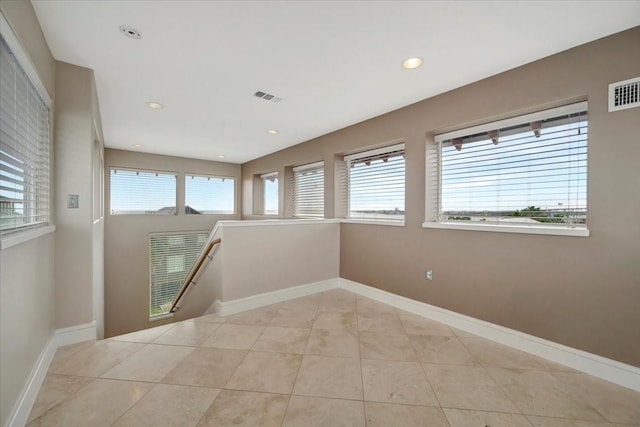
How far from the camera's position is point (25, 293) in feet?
5.24

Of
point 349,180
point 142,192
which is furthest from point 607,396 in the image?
point 142,192

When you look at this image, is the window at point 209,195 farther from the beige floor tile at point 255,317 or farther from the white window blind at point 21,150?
the white window blind at point 21,150

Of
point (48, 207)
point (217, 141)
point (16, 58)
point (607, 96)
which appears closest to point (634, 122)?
point (607, 96)

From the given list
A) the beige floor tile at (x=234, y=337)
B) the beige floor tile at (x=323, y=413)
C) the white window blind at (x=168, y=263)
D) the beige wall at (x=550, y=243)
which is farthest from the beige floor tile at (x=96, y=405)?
the white window blind at (x=168, y=263)

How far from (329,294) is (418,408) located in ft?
7.07

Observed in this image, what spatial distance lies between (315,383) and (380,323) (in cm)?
117

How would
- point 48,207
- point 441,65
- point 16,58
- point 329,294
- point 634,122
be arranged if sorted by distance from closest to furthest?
point 16,58 < point 634,122 < point 48,207 < point 441,65 < point 329,294

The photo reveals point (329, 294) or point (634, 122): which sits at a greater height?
point (634, 122)

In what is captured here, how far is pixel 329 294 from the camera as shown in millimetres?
3711

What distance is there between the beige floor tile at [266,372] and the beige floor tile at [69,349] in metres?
1.40

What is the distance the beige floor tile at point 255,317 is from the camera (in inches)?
110

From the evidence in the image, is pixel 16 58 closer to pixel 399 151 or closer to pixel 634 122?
pixel 399 151

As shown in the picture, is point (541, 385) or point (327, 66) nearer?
point (541, 385)

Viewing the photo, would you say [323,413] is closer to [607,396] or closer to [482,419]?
[482,419]
